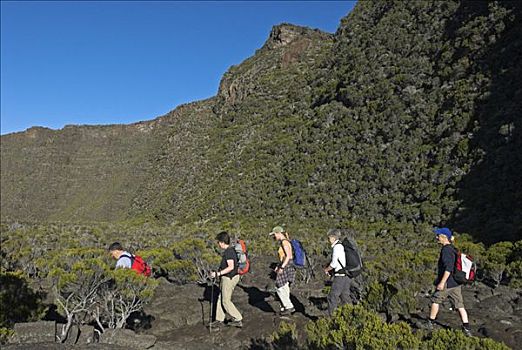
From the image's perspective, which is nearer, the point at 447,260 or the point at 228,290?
the point at 447,260

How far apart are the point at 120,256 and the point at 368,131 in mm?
25470

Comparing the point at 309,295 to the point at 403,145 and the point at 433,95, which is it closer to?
the point at 403,145

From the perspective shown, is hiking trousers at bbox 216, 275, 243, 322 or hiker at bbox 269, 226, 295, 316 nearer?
hiking trousers at bbox 216, 275, 243, 322

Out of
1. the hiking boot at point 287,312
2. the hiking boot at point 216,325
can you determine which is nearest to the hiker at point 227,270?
the hiking boot at point 216,325

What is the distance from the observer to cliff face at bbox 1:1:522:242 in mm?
22109

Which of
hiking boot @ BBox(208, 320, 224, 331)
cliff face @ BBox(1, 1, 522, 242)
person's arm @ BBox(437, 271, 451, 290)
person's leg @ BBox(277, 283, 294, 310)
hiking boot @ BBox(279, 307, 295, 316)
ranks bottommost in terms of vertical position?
hiking boot @ BBox(208, 320, 224, 331)

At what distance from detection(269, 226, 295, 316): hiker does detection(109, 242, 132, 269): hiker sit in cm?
257

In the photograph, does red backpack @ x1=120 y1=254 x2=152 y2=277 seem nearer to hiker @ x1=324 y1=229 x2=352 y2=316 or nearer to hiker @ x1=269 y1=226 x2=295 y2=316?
hiker @ x1=269 y1=226 x2=295 y2=316

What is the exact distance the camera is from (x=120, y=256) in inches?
294

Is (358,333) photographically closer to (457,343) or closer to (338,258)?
(457,343)

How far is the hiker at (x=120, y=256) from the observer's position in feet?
24.0

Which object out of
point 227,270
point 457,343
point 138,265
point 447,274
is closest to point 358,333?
point 457,343

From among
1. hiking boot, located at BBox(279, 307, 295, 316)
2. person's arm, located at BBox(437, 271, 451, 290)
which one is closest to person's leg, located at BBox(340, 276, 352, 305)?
person's arm, located at BBox(437, 271, 451, 290)

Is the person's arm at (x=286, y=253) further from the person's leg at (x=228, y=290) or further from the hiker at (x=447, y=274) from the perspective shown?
the hiker at (x=447, y=274)
